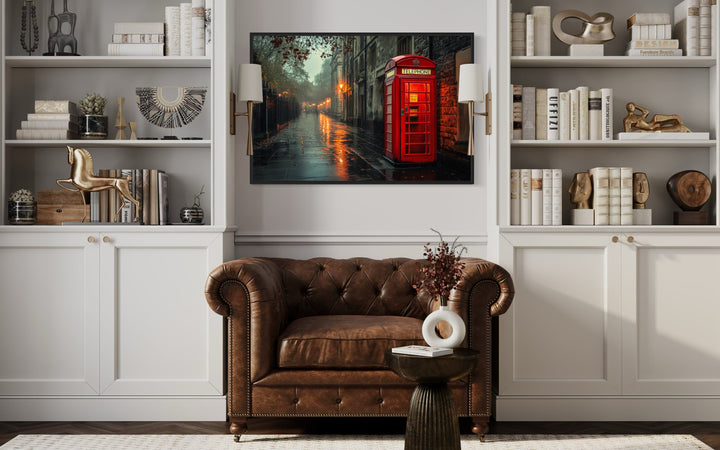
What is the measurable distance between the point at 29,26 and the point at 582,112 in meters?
3.13

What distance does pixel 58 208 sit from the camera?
346cm

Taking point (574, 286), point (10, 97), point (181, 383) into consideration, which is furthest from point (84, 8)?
point (574, 286)

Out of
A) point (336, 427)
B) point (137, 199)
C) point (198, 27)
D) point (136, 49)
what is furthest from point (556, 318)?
point (136, 49)

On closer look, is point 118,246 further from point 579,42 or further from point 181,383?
point 579,42

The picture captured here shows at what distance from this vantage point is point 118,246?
10.8ft

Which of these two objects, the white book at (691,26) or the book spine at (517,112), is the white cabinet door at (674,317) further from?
the white book at (691,26)

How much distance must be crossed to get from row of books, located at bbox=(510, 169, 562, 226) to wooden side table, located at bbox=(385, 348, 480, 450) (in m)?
1.16

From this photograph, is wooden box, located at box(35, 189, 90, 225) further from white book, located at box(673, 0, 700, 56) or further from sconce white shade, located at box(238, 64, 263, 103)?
white book, located at box(673, 0, 700, 56)

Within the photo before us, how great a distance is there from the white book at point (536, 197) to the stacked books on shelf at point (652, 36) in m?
0.86

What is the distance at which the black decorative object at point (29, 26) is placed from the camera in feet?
11.7

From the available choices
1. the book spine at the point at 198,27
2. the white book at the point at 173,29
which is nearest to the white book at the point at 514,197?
the book spine at the point at 198,27

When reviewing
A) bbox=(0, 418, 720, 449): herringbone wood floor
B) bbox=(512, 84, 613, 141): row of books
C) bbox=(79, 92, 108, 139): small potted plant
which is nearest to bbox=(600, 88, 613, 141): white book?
bbox=(512, 84, 613, 141): row of books

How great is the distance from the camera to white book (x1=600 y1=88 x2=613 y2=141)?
3407 millimetres

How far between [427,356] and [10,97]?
284 centimetres
